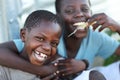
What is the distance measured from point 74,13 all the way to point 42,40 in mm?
356

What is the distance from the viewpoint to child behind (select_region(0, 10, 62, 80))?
6.82 feet

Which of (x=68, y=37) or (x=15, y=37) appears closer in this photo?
(x=68, y=37)

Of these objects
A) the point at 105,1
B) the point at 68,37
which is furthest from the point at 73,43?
the point at 105,1

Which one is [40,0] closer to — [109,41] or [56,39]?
A: [109,41]

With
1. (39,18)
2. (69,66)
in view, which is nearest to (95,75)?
(69,66)

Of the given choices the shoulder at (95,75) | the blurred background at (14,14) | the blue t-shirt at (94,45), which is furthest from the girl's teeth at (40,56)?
the blurred background at (14,14)

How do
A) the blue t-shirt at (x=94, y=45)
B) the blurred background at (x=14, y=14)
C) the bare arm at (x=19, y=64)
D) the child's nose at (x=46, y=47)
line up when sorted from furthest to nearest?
the blurred background at (x=14, y=14) < the blue t-shirt at (x=94, y=45) < the bare arm at (x=19, y=64) < the child's nose at (x=46, y=47)

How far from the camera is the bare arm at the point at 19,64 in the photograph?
7.25 ft

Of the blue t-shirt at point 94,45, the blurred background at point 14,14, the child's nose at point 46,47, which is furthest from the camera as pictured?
the blurred background at point 14,14

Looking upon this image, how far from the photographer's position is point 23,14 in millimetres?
2791

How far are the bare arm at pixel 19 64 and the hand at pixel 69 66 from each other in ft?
0.15

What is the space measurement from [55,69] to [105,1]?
3.99 ft

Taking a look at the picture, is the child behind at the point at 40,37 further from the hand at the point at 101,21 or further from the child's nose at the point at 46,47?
the hand at the point at 101,21

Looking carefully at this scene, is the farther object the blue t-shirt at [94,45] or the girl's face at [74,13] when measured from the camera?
the blue t-shirt at [94,45]
